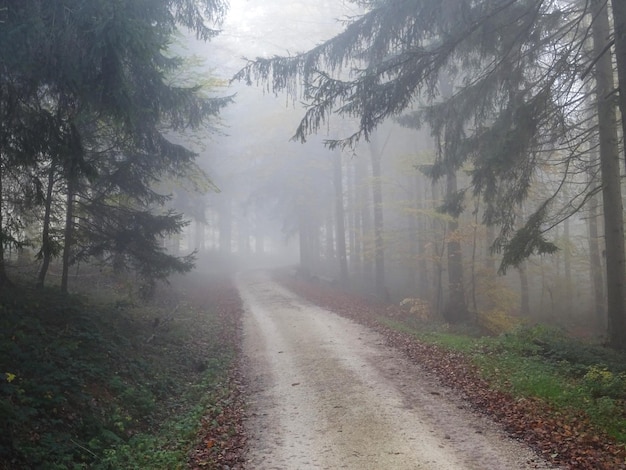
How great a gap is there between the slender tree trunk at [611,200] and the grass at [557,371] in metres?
0.84

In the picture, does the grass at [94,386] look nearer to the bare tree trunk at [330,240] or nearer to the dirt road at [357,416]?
the dirt road at [357,416]

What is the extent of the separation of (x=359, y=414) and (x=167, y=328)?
7.83 m

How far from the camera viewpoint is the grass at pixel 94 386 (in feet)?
20.2

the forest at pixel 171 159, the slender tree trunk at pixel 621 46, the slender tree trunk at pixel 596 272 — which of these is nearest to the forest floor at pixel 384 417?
the forest at pixel 171 159

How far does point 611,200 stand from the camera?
11.0m

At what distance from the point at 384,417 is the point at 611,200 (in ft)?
24.7

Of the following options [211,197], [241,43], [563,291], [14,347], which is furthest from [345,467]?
[211,197]

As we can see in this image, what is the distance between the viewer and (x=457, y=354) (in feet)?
36.7

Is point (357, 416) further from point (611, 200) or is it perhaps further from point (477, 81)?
point (477, 81)

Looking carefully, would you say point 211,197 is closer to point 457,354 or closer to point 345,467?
point 457,354

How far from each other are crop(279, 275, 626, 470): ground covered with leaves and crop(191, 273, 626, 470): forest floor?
0.02 meters

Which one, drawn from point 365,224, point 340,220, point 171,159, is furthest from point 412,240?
point 171,159

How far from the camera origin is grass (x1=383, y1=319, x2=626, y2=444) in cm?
717

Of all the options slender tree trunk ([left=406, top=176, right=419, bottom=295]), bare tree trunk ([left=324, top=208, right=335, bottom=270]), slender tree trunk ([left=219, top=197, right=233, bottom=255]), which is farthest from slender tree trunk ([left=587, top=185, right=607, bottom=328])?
slender tree trunk ([left=219, top=197, right=233, bottom=255])
